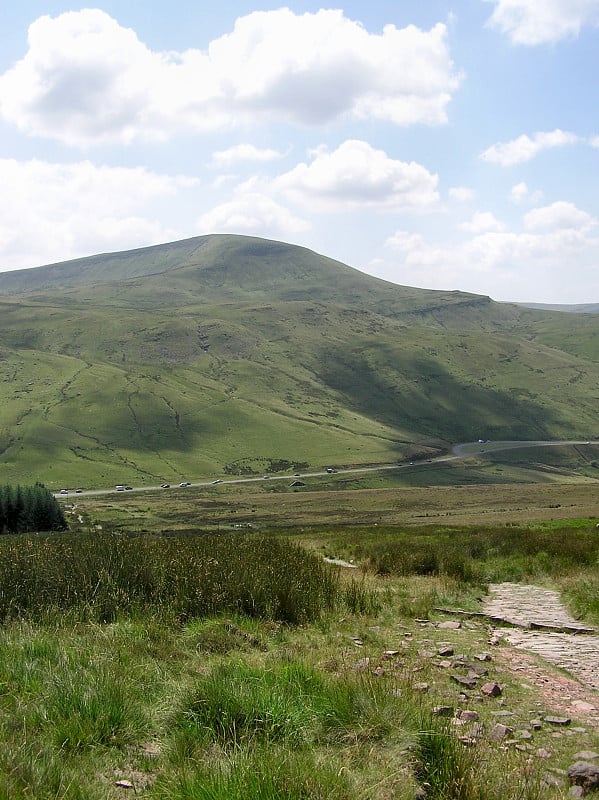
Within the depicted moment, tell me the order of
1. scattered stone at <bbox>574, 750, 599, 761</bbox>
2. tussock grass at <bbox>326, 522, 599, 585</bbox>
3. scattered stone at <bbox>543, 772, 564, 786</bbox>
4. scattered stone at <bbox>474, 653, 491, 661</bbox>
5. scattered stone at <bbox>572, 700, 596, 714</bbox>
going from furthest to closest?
tussock grass at <bbox>326, 522, 599, 585</bbox>
scattered stone at <bbox>474, 653, 491, 661</bbox>
scattered stone at <bbox>572, 700, 596, 714</bbox>
scattered stone at <bbox>574, 750, 599, 761</bbox>
scattered stone at <bbox>543, 772, 564, 786</bbox>

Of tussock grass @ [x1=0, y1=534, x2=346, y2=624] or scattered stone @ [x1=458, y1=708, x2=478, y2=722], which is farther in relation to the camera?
tussock grass @ [x1=0, y1=534, x2=346, y2=624]

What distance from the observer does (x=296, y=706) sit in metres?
5.10

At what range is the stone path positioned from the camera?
741 centimetres

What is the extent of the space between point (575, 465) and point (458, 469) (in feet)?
145

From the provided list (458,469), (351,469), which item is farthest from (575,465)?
(351,469)

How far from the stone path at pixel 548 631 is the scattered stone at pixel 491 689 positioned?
3.99 feet

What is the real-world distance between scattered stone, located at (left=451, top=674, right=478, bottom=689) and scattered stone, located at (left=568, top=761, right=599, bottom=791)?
1954 millimetres

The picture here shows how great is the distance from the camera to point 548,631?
30.3ft

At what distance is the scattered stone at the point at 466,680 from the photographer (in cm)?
630

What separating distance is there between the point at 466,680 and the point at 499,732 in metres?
1.45

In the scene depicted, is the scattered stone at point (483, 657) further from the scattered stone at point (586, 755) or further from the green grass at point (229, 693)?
the scattered stone at point (586, 755)

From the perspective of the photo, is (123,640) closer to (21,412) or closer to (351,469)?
(351,469)

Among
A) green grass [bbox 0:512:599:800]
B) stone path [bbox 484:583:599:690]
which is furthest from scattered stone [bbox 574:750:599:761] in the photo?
stone path [bbox 484:583:599:690]

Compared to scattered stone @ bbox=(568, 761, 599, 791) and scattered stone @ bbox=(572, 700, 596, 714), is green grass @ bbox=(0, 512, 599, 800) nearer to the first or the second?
scattered stone @ bbox=(568, 761, 599, 791)
